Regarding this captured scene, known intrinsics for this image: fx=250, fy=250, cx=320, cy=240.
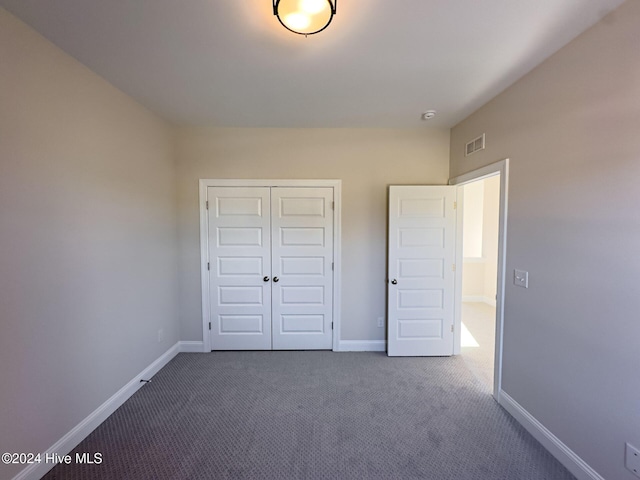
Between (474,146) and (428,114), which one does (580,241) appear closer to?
(474,146)

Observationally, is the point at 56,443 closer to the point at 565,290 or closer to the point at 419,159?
the point at 565,290

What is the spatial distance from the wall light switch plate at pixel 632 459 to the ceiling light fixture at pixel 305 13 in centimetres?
262

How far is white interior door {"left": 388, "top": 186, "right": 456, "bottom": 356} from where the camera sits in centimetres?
288

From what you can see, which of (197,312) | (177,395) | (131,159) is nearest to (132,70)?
(131,159)

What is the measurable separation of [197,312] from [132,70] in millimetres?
2472

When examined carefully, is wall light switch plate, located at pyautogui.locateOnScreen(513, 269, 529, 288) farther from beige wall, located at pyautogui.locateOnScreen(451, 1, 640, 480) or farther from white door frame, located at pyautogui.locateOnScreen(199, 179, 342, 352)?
white door frame, located at pyautogui.locateOnScreen(199, 179, 342, 352)

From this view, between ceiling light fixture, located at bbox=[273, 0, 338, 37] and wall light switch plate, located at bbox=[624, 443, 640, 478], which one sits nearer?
ceiling light fixture, located at bbox=[273, 0, 338, 37]

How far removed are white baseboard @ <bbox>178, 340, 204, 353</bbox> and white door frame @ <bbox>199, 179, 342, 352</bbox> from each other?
0.04 m

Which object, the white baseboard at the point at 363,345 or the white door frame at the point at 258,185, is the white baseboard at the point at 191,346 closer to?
the white door frame at the point at 258,185

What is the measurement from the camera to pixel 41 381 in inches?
60.4

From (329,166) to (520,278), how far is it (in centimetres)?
215

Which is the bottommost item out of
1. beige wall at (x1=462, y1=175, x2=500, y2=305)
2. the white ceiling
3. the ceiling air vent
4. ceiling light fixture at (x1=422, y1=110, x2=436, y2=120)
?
beige wall at (x1=462, y1=175, x2=500, y2=305)

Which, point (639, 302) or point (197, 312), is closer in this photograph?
point (639, 302)

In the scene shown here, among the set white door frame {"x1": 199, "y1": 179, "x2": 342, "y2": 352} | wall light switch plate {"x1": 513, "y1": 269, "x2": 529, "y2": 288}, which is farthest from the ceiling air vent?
white door frame {"x1": 199, "y1": 179, "x2": 342, "y2": 352}
